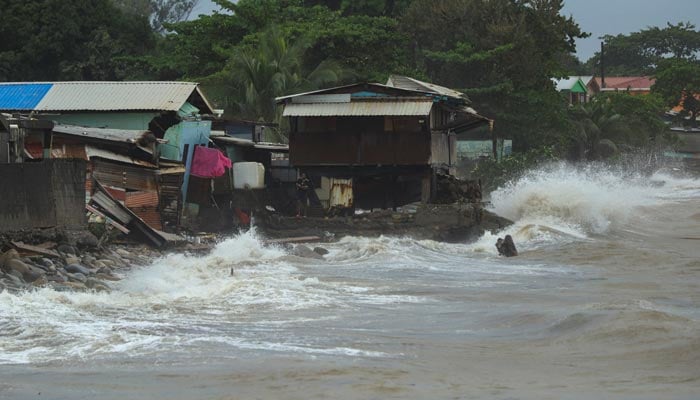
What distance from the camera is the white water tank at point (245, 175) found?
84.0 feet

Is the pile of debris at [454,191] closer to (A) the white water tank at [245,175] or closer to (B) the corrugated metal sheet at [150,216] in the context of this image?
(A) the white water tank at [245,175]

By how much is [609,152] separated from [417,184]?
26.2 m

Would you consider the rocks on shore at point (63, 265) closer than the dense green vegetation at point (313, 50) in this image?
Yes

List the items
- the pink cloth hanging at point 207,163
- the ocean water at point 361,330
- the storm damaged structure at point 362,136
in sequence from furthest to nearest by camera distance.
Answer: the storm damaged structure at point 362,136, the pink cloth hanging at point 207,163, the ocean water at point 361,330

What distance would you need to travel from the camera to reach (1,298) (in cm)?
1270

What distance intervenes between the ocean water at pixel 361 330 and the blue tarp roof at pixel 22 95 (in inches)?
267

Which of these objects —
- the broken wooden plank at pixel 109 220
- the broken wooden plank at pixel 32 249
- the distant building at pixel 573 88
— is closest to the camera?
the broken wooden plank at pixel 32 249

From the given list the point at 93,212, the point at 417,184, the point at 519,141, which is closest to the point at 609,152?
the point at 519,141

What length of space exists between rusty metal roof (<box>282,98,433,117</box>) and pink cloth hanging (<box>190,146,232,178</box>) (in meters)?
2.08

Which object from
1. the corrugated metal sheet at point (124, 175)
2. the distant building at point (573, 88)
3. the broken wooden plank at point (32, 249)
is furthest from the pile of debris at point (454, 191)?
the distant building at point (573, 88)

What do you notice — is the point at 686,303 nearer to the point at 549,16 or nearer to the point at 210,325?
the point at 210,325

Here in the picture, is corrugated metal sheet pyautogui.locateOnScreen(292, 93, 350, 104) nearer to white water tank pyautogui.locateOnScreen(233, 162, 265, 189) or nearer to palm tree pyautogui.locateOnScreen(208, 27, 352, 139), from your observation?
white water tank pyautogui.locateOnScreen(233, 162, 265, 189)

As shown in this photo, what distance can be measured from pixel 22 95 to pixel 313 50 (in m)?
15.0

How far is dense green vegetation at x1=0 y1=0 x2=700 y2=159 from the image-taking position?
34531mm
